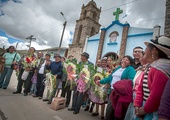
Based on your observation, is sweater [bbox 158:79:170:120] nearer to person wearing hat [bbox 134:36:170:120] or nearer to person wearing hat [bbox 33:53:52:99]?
person wearing hat [bbox 134:36:170:120]

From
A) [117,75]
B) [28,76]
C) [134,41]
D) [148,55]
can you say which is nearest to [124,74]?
[117,75]

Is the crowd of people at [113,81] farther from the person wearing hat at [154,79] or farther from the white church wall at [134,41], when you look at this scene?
the white church wall at [134,41]

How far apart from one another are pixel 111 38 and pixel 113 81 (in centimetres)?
1087

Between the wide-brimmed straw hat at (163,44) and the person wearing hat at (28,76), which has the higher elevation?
the wide-brimmed straw hat at (163,44)

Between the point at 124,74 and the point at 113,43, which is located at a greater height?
the point at 113,43

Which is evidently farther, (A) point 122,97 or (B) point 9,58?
(B) point 9,58

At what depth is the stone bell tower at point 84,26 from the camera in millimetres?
16328

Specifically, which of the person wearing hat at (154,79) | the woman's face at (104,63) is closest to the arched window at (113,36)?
the woman's face at (104,63)

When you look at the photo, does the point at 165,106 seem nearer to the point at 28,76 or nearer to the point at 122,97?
the point at 122,97

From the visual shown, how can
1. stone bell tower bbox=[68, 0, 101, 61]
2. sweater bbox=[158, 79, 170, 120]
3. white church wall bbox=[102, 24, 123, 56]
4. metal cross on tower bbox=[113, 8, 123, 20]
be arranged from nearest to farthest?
sweater bbox=[158, 79, 170, 120], white church wall bbox=[102, 24, 123, 56], metal cross on tower bbox=[113, 8, 123, 20], stone bell tower bbox=[68, 0, 101, 61]

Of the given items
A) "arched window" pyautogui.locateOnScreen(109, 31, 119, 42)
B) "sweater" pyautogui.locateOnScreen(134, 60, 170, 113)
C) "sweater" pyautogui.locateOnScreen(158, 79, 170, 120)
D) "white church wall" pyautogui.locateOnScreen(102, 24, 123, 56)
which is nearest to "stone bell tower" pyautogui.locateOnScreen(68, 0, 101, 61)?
"white church wall" pyautogui.locateOnScreen(102, 24, 123, 56)

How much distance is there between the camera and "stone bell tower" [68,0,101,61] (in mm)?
16328

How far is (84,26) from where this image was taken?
56.8ft

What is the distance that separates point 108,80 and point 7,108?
273 centimetres
